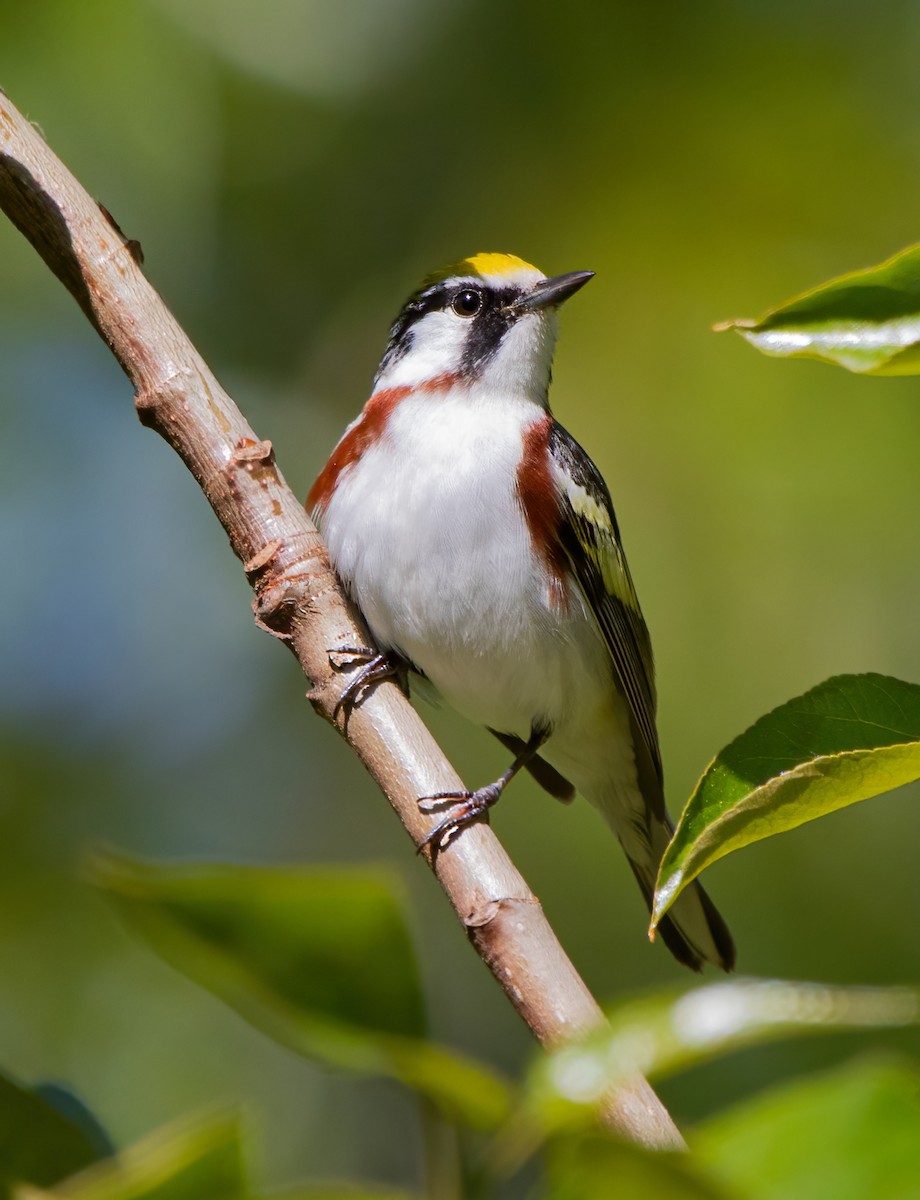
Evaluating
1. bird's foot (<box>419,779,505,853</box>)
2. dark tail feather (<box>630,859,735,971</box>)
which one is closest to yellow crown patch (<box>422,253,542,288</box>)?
dark tail feather (<box>630,859,735,971</box>)

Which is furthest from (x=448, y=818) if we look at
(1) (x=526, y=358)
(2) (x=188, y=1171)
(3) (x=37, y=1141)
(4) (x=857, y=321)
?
(1) (x=526, y=358)

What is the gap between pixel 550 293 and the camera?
4172 millimetres

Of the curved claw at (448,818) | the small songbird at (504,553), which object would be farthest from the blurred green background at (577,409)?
the curved claw at (448,818)

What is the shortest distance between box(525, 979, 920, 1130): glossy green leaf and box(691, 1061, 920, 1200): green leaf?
0.10m

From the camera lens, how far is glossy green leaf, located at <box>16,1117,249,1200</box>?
918mm

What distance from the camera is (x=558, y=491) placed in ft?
12.7

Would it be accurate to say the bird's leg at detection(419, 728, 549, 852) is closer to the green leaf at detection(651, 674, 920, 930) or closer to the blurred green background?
the green leaf at detection(651, 674, 920, 930)

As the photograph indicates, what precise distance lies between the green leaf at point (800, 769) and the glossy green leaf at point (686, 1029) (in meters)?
0.54

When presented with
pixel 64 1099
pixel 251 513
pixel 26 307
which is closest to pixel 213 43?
pixel 26 307

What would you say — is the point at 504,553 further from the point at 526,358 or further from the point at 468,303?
the point at 468,303

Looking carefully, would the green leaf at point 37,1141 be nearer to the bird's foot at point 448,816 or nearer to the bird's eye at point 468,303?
the bird's foot at point 448,816

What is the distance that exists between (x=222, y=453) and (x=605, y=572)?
6.48ft

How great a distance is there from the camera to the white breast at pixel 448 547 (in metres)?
3.65

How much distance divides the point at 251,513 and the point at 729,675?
3.57 m
